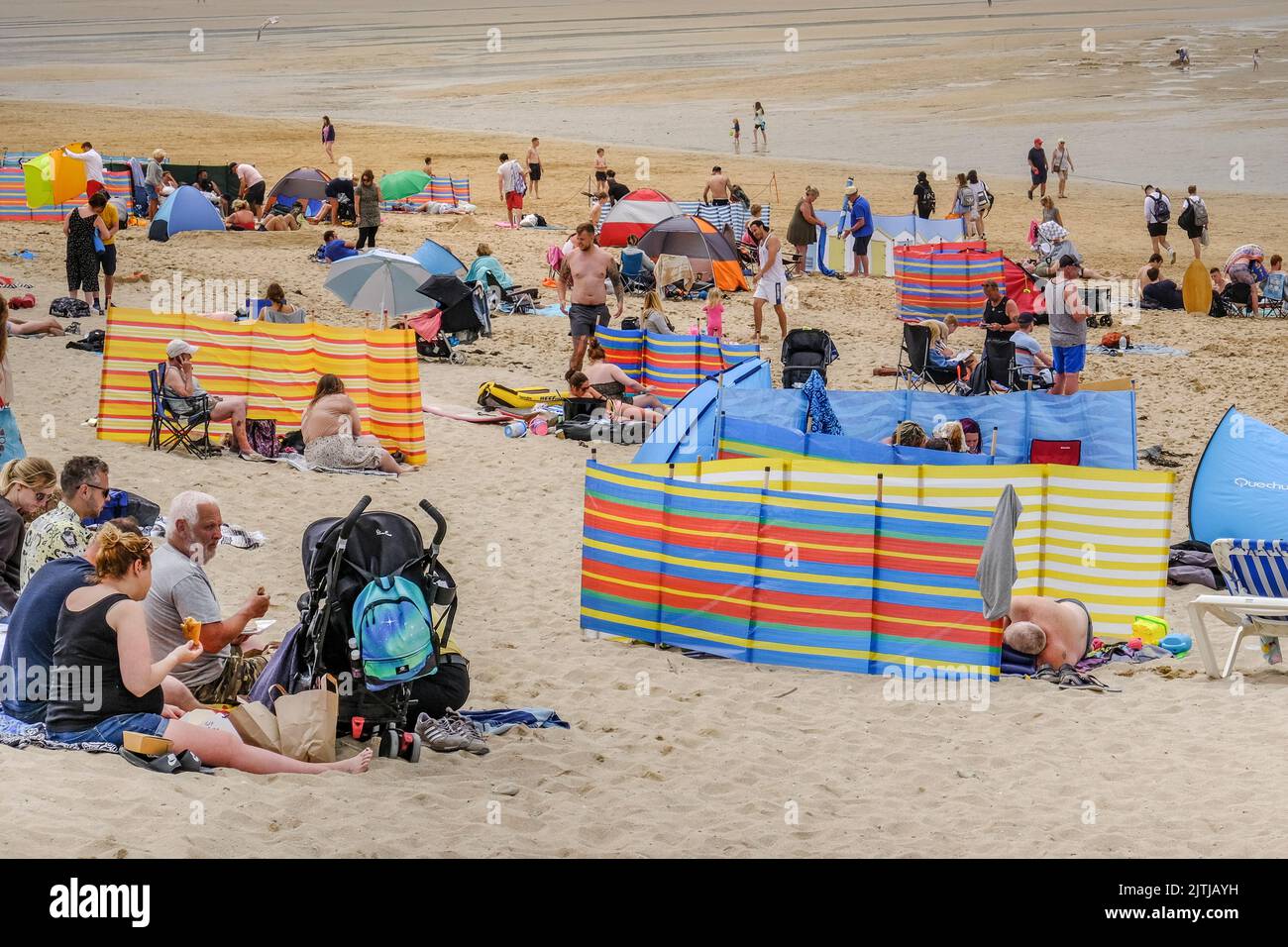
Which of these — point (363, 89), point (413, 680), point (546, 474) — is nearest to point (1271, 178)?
point (546, 474)

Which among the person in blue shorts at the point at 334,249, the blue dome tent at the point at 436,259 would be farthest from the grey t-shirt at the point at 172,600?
the person in blue shorts at the point at 334,249

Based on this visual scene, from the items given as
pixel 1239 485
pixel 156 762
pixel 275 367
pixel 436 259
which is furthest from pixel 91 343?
pixel 1239 485

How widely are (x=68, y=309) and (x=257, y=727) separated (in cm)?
1081

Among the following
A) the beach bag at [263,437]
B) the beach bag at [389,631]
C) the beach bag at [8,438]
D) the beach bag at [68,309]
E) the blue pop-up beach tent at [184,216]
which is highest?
the blue pop-up beach tent at [184,216]

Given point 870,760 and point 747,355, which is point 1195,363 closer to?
point 747,355

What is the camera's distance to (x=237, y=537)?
30.8ft

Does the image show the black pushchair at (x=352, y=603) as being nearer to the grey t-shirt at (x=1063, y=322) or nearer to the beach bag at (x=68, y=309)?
the grey t-shirt at (x=1063, y=322)

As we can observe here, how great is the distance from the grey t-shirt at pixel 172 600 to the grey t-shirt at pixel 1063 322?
8.75m

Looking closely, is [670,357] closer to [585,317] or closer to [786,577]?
[585,317]

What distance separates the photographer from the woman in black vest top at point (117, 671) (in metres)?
5.41

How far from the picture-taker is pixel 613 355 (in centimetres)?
1380

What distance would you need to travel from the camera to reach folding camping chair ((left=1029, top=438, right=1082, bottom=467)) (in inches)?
425

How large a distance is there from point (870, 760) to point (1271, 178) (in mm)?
26503

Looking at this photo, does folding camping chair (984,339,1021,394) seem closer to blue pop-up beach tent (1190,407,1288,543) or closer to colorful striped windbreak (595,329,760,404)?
colorful striped windbreak (595,329,760,404)
